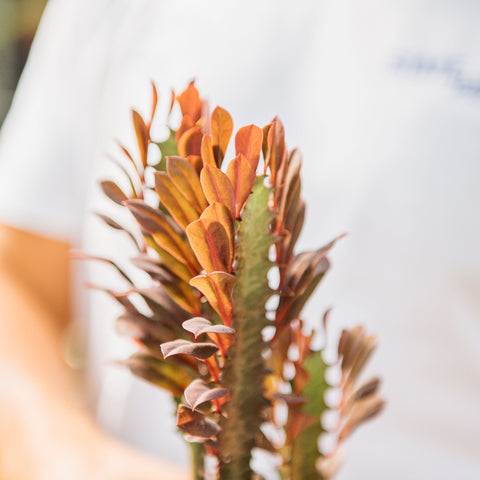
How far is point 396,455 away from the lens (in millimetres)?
466

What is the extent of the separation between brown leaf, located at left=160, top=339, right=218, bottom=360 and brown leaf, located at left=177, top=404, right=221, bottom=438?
0.06ft

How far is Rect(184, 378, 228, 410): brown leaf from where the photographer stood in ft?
0.47

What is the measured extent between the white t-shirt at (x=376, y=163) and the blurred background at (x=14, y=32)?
81 cm

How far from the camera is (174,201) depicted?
158 mm

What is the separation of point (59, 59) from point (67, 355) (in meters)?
0.36

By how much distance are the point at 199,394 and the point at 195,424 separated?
14 mm

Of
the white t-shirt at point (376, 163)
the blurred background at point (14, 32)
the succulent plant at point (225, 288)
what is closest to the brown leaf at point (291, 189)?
the succulent plant at point (225, 288)

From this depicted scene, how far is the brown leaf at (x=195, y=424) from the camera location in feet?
0.50

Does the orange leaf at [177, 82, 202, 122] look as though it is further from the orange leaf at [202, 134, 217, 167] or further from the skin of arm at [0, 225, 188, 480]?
the skin of arm at [0, 225, 188, 480]

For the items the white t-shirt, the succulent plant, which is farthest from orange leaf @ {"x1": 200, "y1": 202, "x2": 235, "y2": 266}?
the white t-shirt

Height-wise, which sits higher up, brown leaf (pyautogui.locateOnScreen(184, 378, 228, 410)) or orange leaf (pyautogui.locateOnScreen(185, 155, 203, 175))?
orange leaf (pyautogui.locateOnScreen(185, 155, 203, 175))

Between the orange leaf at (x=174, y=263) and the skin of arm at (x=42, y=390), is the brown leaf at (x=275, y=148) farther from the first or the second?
the skin of arm at (x=42, y=390)

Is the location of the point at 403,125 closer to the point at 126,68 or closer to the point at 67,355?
the point at 126,68

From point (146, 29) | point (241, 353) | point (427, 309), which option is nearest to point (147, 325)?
point (241, 353)
